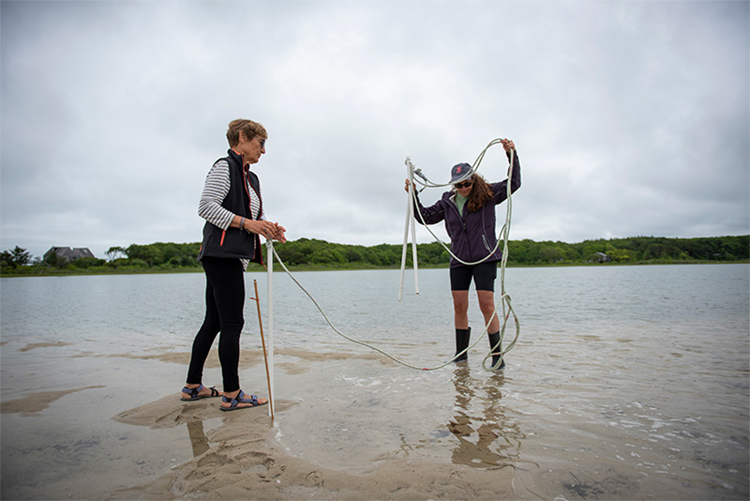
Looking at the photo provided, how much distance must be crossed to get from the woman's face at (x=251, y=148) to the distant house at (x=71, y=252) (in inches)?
4206

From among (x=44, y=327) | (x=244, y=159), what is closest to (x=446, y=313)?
(x=244, y=159)

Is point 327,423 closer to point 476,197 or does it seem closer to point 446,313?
point 476,197

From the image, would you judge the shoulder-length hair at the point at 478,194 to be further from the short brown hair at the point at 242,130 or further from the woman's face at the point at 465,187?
the short brown hair at the point at 242,130

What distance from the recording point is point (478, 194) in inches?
176

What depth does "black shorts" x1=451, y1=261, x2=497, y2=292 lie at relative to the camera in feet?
14.5

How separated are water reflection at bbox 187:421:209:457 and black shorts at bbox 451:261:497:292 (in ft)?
10.2

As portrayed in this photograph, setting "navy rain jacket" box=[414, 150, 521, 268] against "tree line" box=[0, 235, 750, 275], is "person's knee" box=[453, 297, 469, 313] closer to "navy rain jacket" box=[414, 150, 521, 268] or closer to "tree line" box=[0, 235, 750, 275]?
"navy rain jacket" box=[414, 150, 521, 268]

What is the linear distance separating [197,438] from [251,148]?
236 cm

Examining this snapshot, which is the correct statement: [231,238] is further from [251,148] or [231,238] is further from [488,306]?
[488,306]

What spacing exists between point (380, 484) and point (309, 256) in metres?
77.8

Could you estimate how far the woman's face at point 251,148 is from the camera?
10.9 feet

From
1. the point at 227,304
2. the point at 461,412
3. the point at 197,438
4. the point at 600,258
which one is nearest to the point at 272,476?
the point at 197,438

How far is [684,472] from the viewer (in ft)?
7.06

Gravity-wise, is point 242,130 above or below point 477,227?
above
